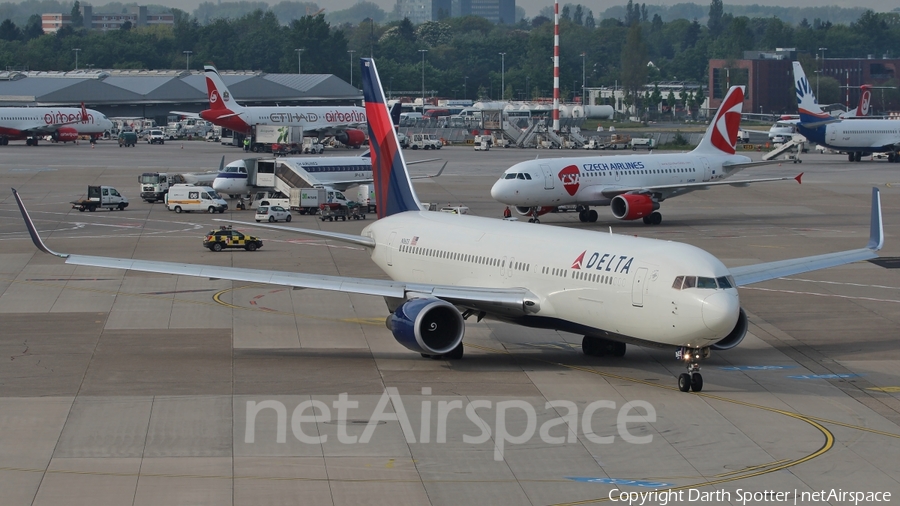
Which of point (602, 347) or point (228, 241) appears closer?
point (602, 347)

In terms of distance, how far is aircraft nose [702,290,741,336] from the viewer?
27.5 m

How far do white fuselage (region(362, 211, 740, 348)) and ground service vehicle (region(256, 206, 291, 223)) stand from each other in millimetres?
33948

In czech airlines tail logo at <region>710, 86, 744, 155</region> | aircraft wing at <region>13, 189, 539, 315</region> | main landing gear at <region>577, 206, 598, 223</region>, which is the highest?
czech airlines tail logo at <region>710, 86, 744, 155</region>

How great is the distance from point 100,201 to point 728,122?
41974mm

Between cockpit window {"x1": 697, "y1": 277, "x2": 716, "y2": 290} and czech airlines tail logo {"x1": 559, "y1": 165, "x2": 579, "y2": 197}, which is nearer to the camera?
cockpit window {"x1": 697, "y1": 277, "x2": 716, "y2": 290}

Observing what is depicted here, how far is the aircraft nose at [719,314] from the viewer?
2752 cm

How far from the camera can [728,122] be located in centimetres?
7531

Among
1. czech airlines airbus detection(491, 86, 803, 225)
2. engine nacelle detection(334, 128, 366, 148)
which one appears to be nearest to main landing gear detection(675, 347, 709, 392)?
czech airlines airbus detection(491, 86, 803, 225)

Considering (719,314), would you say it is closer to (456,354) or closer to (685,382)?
(685,382)

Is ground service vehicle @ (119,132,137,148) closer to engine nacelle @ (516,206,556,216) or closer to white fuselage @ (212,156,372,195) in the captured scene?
white fuselage @ (212,156,372,195)

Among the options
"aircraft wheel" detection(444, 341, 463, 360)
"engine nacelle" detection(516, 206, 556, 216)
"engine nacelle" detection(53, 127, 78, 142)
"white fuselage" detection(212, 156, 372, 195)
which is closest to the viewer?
"aircraft wheel" detection(444, 341, 463, 360)

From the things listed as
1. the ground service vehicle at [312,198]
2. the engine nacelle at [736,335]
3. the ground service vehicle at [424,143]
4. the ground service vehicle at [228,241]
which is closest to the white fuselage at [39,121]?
the ground service vehicle at [424,143]

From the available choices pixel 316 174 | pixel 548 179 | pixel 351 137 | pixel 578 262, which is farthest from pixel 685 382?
pixel 351 137

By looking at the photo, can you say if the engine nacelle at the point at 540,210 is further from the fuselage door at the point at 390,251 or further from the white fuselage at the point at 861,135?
the white fuselage at the point at 861,135
